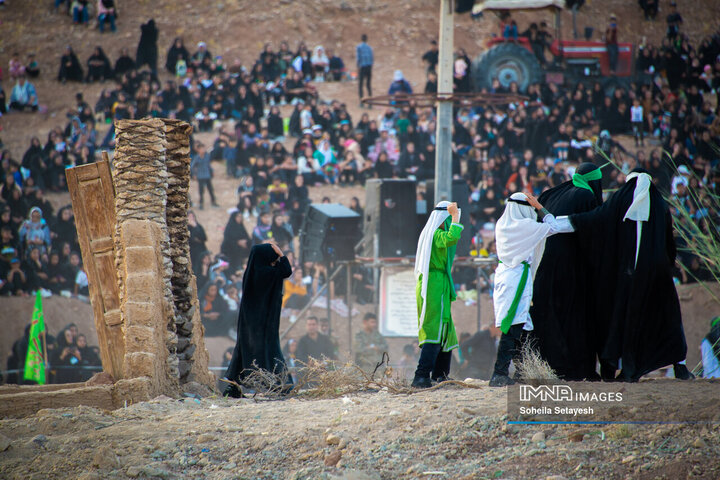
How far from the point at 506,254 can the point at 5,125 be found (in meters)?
13.5

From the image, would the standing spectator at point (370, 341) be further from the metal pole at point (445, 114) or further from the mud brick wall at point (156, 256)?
the mud brick wall at point (156, 256)

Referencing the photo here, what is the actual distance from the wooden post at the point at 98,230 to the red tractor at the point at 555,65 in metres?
10.8

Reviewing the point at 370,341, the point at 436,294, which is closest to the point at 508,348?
the point at 436,294

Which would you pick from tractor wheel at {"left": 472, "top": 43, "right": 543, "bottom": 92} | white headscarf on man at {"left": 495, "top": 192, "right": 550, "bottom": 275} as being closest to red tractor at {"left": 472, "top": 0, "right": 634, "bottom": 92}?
tractor wheel at {"left": 472, "top": 43, "right": 543, "bottom": 92}

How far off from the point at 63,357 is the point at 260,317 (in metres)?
6.49

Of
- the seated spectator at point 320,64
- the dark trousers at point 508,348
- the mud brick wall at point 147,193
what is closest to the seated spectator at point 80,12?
the seated spectator at point 320,64

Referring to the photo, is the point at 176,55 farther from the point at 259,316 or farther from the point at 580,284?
the point at 580,284

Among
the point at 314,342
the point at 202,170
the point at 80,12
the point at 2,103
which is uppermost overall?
the point at 80,12

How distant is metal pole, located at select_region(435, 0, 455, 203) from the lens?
34.0 feet

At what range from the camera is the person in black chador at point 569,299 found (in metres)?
5.20

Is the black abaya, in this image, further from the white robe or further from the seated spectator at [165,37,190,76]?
the seated spectator at [165,37,190,76]

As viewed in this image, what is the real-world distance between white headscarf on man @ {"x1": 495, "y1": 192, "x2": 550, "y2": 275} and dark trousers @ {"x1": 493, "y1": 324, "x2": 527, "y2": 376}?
1.43 ft

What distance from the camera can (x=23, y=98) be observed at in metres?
15.7

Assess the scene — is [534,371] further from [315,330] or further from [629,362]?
[315,330]
